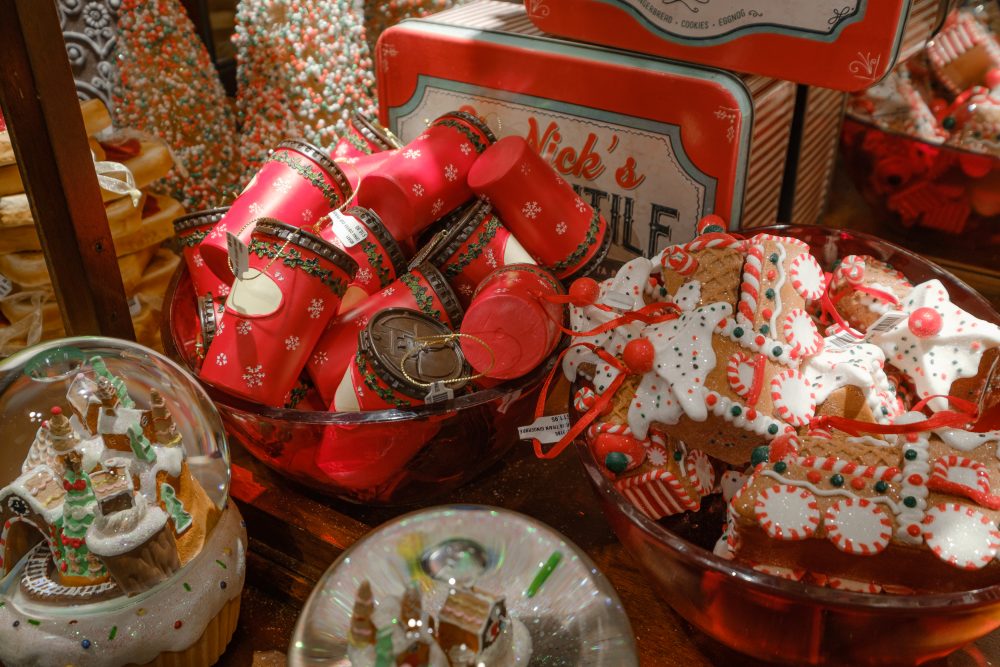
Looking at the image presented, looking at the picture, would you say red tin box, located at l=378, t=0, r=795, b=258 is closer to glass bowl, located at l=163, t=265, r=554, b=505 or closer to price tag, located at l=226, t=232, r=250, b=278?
glass bowl, located at l=163, t=265, r=554, b=505

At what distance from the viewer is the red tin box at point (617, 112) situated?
1.07 meters

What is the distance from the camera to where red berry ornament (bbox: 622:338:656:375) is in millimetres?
787

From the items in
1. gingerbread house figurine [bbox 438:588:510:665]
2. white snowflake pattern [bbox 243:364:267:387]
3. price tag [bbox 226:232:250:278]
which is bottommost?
white snowflake pattern [bbox 243:364:267:387]

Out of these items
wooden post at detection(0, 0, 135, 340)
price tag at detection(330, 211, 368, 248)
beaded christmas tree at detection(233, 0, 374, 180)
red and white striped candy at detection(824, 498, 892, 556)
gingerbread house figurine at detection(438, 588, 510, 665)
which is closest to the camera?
gingerbread house figurine at detection(438, 588, 510, 665)

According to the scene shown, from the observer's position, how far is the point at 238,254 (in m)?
0.89

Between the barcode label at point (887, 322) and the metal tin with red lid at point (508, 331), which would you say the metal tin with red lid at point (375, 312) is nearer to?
the metal tin with red lid at point (508, 331)

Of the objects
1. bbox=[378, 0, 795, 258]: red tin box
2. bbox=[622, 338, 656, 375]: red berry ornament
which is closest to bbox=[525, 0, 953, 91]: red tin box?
bbox=[378, 0, 795, 258]: red tin box

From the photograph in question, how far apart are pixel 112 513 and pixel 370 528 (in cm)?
30

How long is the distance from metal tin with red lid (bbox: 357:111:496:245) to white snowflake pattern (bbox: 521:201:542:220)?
83 millimetres

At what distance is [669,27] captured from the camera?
1.07 metres

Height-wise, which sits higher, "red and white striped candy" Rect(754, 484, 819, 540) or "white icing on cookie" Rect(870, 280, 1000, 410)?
"white icing on cookie" Rect(870, 280, 1000, 410)

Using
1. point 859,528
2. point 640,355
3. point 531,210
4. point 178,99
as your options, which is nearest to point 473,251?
point 531,210

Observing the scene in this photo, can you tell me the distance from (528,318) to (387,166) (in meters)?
0.30

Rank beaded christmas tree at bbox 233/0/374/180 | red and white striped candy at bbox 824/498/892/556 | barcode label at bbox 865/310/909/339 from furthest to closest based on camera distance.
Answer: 1. beaded christmas tree at bbox 233/0/374/180
2. barcode label at bbox 865/310/909/339
3. red and white striped candy at bbox 824/498/892/556
